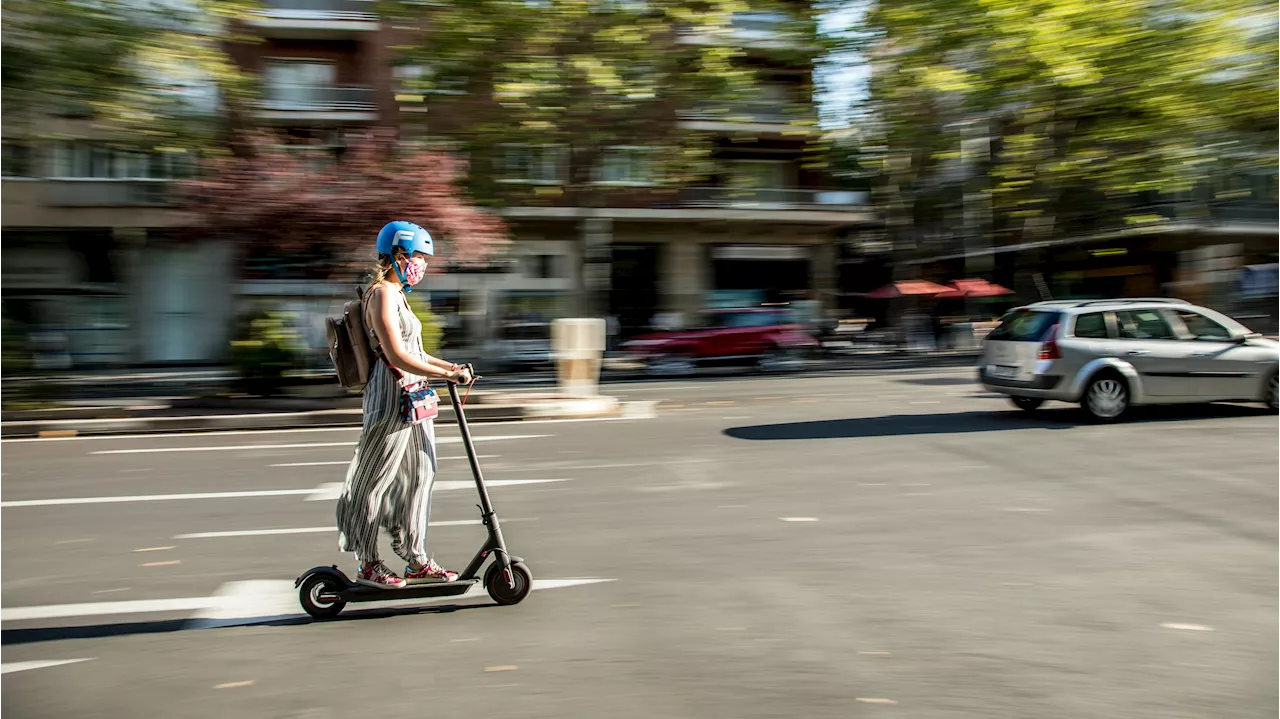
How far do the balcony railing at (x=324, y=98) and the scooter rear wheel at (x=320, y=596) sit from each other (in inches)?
1180

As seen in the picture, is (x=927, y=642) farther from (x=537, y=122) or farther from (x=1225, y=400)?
(x=537, y=122)

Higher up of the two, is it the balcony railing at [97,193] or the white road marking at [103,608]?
the balcony railing at [97,193]

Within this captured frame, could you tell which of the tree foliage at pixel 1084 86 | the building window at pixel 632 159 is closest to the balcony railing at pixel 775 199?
the tree foliage at pixel 1084 86

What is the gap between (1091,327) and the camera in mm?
11828

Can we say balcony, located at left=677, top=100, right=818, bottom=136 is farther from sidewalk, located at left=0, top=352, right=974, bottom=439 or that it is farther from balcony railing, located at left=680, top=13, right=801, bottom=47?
sidewalk, located at left=0, top=352, right=974, bottom=439

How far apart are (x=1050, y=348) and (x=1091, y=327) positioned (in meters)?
0.56

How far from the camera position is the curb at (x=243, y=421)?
12641mm

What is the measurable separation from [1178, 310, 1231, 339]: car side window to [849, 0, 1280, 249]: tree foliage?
31.3 ft

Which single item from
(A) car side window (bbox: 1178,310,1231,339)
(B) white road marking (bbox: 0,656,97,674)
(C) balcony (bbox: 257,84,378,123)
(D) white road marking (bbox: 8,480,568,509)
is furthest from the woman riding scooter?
(C) balcony (bbox: 257,84,378,123)

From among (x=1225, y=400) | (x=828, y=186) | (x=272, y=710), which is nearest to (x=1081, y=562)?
(x=272, y=710)

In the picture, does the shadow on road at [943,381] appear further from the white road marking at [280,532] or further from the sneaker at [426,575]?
the sneaker at [426,575]

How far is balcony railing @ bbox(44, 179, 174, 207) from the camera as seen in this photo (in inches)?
1199

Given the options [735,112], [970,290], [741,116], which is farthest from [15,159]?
[970,290]

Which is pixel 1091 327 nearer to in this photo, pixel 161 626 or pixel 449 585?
pixel 449 585
